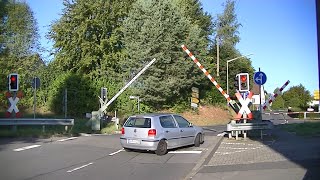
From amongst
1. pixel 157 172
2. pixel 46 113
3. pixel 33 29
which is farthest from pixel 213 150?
pixel 33 29

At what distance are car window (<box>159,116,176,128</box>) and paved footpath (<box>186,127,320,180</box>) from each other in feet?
5.96

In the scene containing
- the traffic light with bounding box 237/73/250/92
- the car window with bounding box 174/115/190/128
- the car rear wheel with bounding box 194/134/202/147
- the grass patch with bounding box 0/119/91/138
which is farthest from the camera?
the grass patch with bounding box 0/119/91/138

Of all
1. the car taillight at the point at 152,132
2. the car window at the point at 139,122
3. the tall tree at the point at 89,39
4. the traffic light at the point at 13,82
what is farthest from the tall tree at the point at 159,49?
the car taillight at the point at 152,132

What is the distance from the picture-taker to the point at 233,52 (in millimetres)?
57938

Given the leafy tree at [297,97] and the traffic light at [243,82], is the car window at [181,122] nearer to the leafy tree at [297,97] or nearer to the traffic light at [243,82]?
the traffic light at [243,82]

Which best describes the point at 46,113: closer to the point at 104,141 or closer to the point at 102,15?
the point at 102,15

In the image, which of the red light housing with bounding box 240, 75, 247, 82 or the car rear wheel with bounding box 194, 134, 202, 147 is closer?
the car rear wheel with bounding box 194, 134, 202, 147

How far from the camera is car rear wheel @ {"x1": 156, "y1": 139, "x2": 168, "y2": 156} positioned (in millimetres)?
14797

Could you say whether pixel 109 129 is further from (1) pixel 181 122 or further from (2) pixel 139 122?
(2) pixel 139 122

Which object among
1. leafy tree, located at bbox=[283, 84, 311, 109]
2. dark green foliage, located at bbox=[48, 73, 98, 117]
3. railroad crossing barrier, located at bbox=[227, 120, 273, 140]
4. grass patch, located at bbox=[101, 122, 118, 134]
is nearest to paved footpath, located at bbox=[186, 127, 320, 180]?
railroad crossing barrier, located at bbox=[227, 120, 273, 140]

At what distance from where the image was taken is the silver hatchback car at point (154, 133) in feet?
48.4

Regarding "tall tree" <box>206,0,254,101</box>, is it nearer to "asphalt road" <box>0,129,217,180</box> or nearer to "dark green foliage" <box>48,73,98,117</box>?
"dark green foliage" <box>48,73,98,117</box>

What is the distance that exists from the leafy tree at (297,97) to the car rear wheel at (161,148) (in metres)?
85.2

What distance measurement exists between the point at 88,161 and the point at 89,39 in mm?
28562
